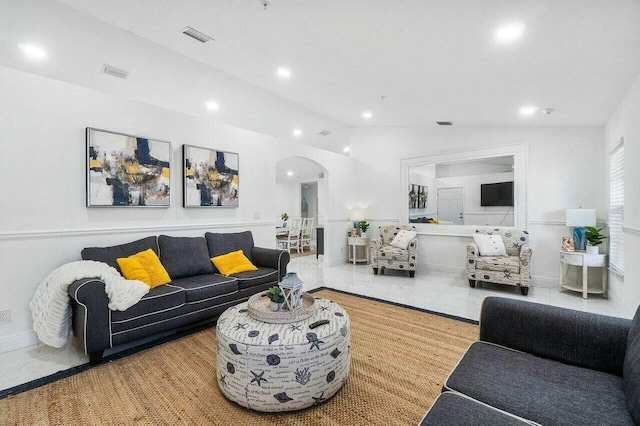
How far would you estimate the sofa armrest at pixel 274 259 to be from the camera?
3904mm

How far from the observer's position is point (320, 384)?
1838 millimetres

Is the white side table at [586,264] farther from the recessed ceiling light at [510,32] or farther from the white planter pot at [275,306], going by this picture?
the white planter pot at [275,306]

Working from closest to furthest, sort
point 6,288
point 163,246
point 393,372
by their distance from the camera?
point 393,372
point 6,288
point 163,246

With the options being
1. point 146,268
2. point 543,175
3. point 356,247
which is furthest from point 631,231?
point 146,268

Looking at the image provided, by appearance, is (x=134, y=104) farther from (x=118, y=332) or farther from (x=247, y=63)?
(x=118, y=332)

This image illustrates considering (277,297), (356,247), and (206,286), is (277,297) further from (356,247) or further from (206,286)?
(356,247)

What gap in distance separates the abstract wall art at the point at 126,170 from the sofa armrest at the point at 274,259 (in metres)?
1.31

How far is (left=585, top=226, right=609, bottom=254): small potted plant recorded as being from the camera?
3.99m

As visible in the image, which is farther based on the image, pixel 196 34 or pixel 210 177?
pixel 210 177

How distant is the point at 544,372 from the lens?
4.67ft

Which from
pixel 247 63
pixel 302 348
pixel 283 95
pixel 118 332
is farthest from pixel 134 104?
pixel 302 348

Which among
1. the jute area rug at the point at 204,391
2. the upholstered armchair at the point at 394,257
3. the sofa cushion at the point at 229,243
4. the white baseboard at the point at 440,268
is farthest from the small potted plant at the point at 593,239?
the sofa cushion at the point at 229,243

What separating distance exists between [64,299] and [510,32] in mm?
4091

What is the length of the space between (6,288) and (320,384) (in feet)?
9.36
